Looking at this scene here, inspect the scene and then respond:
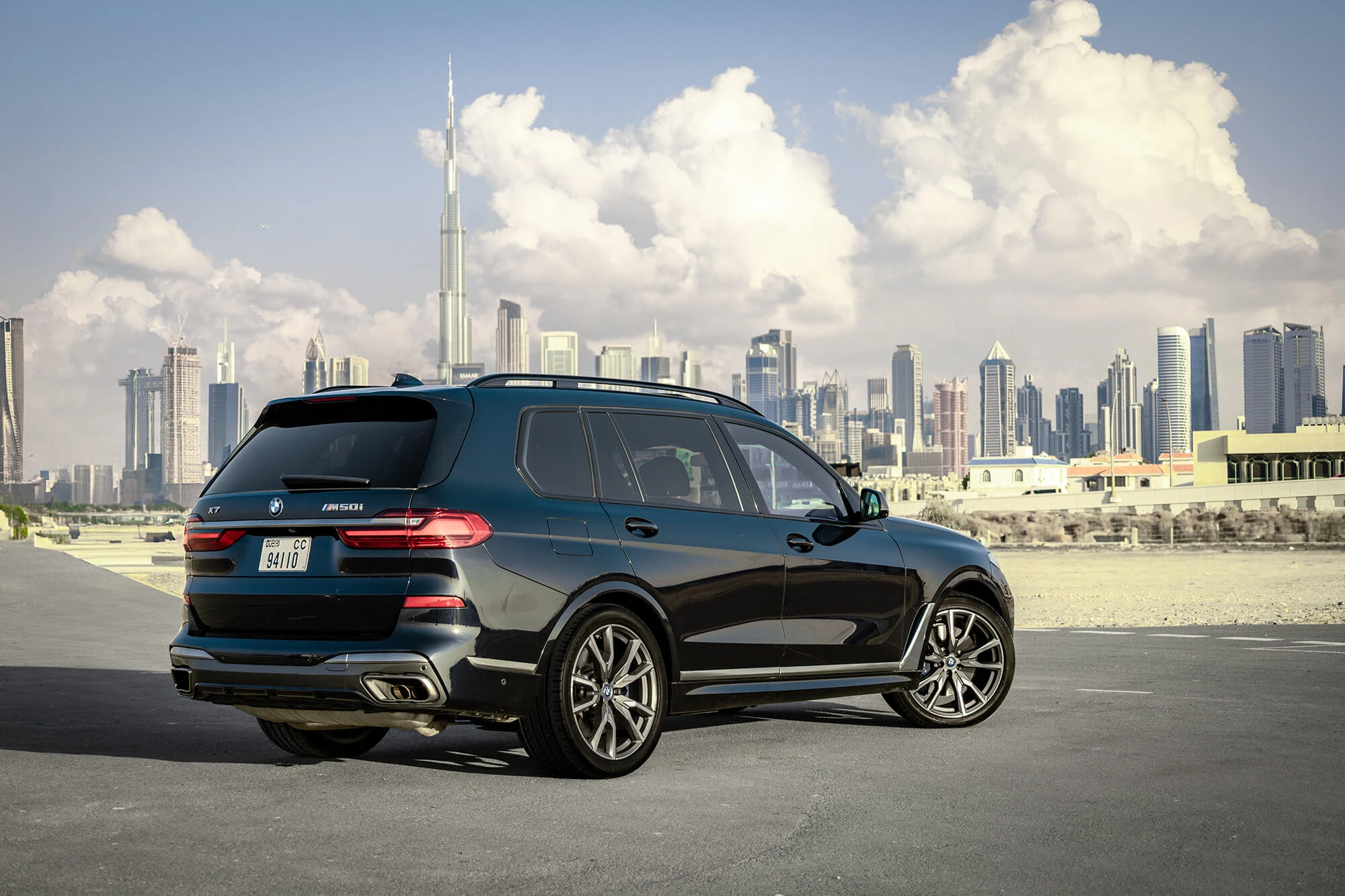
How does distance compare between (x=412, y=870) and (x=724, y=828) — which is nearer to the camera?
(x=412, y=870)

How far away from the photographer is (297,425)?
7.35m

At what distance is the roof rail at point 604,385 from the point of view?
7410 mm

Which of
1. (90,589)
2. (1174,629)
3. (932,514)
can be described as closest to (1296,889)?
(1174,629)

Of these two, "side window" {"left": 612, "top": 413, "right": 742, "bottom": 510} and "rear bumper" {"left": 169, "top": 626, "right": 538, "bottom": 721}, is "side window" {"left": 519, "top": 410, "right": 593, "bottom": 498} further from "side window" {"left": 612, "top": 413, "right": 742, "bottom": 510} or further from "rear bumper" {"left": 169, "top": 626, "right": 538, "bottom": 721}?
"rear bumper" {"left": 169, "top": 626, "right": 538, "bottom": 721}

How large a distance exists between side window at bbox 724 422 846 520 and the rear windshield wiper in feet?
7.82

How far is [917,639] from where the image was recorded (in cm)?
897

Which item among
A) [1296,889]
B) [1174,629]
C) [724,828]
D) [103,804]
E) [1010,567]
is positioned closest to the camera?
[1296,889]

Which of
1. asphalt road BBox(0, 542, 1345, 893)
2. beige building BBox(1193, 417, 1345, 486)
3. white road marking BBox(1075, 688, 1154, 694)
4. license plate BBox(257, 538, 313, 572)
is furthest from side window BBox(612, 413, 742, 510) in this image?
beige building BBox(1193, 417, 1345, 486)

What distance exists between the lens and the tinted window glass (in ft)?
24.7

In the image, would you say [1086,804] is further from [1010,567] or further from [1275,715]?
[1010,567]

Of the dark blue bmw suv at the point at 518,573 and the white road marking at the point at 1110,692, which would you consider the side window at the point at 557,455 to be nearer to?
the dark blue bmw suv at the point at 518,573

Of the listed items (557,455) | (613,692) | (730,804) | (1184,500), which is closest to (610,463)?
(557,455)

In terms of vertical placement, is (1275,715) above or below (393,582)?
below

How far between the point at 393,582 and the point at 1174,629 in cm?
1415
